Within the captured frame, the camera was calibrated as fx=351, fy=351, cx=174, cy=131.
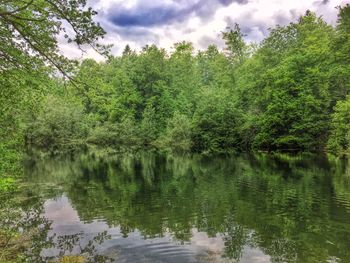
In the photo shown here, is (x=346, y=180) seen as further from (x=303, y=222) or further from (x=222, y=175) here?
(x=303, y=222)

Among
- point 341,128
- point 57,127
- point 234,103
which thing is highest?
point 234,103

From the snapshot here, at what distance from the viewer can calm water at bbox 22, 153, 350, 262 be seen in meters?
13.5

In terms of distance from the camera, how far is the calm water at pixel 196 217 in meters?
13.5

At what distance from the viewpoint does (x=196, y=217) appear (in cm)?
1831

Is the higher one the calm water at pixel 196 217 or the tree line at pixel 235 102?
the tree line at pixel 235 102

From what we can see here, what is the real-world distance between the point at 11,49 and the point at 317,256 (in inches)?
530

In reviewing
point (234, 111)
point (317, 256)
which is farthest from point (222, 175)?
point (234, 111)

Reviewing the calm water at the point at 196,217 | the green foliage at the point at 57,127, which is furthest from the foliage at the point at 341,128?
the green foliage at the point at 57,127

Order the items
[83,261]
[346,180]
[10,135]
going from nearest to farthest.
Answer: [83,261] < [10,135] < [346,180]

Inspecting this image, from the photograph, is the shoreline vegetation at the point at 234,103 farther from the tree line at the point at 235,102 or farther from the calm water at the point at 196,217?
the calm water at the point at 196,217

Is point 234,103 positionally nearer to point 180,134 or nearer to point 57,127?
point 180,134

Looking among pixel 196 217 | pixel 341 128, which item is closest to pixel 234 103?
pixel 341 128

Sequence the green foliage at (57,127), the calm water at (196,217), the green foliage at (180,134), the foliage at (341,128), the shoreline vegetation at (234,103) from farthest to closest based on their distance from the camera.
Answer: the green foliage at (180,134) < the green foliage at (57,127) < the shoreline vegetation at (234,103) < the foliage at (341,128) < the calm water at (196,217)

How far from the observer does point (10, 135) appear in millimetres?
14461
